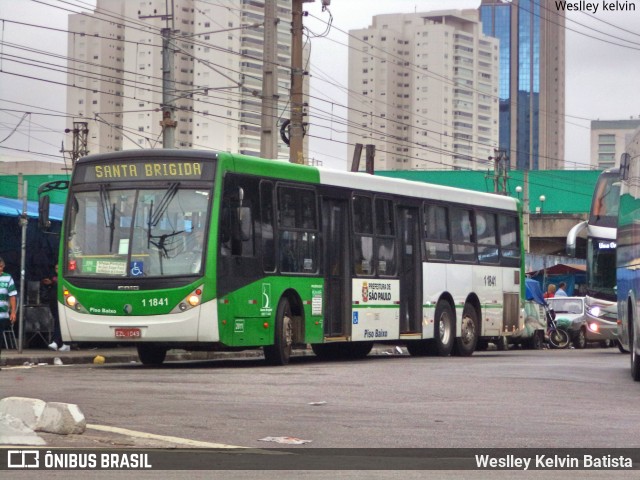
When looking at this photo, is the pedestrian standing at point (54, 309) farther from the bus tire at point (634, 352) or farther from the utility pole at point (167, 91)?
the bus tire at point (634, 352)

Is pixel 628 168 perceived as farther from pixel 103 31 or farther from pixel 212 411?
pixel 103 31

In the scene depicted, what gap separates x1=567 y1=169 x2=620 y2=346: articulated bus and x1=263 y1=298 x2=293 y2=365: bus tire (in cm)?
1397

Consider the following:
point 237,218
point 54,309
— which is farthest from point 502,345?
point 237,218

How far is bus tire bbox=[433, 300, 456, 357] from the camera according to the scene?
25.4m

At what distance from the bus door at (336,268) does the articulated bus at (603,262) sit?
1220 cm

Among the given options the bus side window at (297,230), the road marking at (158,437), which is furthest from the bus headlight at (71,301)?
the road marking at (158,437)

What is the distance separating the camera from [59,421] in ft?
32.3

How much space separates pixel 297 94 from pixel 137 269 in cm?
1357

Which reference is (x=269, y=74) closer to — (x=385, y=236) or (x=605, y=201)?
(x=605, y=201)

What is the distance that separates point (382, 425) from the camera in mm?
11273

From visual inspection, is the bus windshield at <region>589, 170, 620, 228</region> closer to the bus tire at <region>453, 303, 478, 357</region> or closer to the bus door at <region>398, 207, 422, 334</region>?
the bus tire at <region>453, 303, 478, 357</region>

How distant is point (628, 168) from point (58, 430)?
1093cm

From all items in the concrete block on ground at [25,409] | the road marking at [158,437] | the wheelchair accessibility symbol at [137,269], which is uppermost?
the wheelchair accessibility symbol at [137,269]

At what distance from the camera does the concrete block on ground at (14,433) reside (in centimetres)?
927
